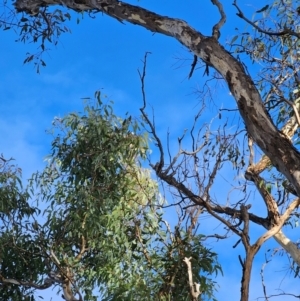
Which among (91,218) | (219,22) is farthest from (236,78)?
(91,218)

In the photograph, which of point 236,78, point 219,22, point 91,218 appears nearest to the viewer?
point 236,78

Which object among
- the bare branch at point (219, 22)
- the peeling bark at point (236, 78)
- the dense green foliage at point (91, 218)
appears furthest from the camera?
the dense green foliage at point (91, 218)

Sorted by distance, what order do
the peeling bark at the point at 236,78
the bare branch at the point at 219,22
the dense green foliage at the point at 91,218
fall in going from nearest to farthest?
the peeling bark at the point at 236,78
the bare branch at the point at 219,22
the dense green foliage at the point at 91,218

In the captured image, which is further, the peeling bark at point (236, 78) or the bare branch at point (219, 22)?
the bare branch at point (219, 22)

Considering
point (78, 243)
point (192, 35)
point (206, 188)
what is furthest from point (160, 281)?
point (192, 35)

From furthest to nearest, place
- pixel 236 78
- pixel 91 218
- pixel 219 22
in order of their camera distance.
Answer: pixel 91 218 → pixel 219 22 → pixel 236 78

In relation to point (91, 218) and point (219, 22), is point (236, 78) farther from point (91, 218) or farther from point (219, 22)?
point (91, 218)

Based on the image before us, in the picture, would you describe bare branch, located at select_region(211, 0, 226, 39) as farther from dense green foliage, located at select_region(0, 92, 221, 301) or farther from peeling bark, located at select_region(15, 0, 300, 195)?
dense green foliage, located at select_region(0, 92, 221, 301)

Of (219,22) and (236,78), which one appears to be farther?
(219,22)

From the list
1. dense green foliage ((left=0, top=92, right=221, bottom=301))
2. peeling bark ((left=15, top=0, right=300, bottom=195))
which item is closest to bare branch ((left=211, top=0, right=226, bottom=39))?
peeling bark ((left=15, top=0, right=300, bottom=195))

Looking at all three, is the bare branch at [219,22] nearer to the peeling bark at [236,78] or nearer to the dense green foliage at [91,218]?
the peeling bark at [236,78]

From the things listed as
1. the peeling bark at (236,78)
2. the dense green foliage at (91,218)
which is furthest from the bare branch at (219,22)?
the dense green foliage at (91,218)

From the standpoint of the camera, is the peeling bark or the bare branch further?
the bare branch

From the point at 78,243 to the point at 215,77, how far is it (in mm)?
2818
